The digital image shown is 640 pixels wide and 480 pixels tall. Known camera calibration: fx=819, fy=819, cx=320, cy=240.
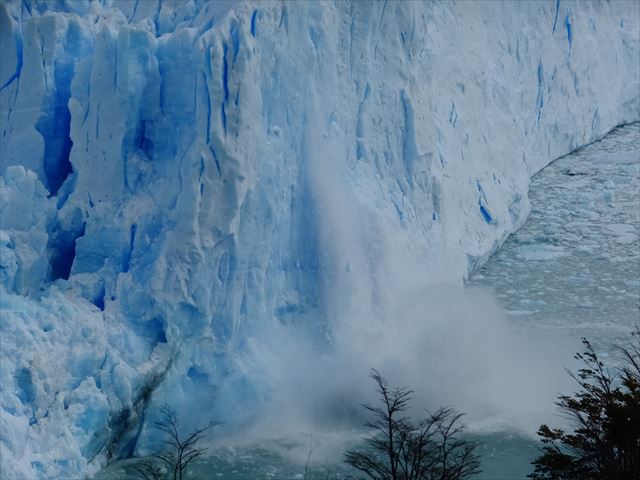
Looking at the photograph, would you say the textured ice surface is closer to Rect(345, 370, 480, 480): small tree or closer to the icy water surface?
the icy water surface

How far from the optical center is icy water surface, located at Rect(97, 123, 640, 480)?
26.3ft

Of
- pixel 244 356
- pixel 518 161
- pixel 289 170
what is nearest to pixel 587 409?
pixel 244 356

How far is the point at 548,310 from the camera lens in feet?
38.1

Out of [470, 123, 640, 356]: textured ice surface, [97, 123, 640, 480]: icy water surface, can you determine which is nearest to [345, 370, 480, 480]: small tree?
[97, 123, 640, 480]: icy water surface

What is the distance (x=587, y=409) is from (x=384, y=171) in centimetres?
590

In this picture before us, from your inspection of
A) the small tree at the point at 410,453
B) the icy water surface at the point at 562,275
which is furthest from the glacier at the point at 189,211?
Result: the small tree at the point at 410,453

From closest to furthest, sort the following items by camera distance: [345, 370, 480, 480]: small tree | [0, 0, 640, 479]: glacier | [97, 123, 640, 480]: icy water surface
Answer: [345, 370, 480, 480]: small tree
[0, 0, 640, 479]: glacier
[97, 123, 640, 480]: icy water surface

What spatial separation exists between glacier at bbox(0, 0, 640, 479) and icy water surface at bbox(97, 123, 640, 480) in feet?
2.99

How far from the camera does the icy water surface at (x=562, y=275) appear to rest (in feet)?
26.3

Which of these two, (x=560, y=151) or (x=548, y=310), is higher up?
(x=560, y=151)

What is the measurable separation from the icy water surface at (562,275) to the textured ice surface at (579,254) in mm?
15

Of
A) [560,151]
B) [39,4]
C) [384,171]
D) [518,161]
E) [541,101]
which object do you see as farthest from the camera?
[560,151]

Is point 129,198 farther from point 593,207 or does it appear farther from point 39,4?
point 593,207

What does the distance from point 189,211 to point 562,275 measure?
664cm
